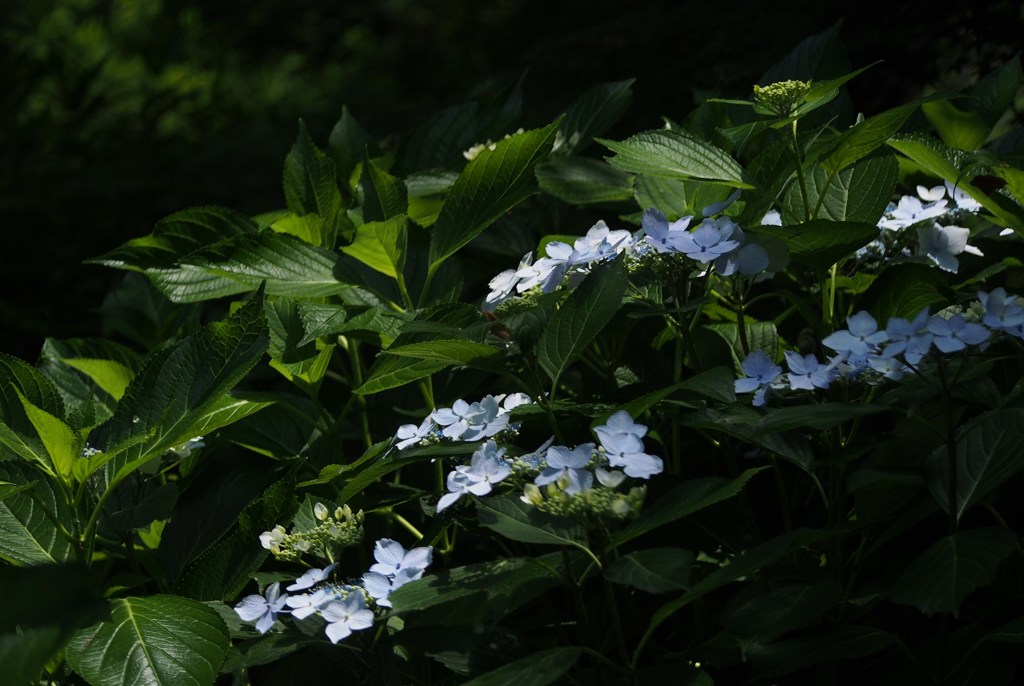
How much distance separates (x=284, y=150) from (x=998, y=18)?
9.61ft

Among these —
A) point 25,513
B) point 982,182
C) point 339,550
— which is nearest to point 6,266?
point 25,513

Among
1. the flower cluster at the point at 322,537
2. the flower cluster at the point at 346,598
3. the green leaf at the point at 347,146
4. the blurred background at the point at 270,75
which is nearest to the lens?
the flower cluster at the point at 346,598

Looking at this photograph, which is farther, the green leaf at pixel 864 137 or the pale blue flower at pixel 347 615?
the green leaf at pixel 864 137

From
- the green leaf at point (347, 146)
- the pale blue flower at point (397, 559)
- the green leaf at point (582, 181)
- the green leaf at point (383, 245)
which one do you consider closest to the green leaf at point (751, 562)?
Answer: the pale blue flower at point (397, 559)

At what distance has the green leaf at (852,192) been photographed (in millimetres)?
1110

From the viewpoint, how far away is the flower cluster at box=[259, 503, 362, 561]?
94cm

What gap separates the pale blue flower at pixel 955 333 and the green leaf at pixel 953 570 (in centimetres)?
16

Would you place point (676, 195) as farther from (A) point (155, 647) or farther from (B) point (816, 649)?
(A) point (155, 647)

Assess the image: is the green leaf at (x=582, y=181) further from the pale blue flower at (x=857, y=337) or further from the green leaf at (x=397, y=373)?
the pale blue flower at (x=857, y=337)

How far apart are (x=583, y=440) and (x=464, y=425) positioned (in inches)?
8.1

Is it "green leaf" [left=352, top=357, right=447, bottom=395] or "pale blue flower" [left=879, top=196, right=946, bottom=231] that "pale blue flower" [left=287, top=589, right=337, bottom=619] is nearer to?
"green leaf" [left=352, top=357, right=447, bottom=395]

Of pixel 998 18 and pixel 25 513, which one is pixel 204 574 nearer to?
pixel 25 513

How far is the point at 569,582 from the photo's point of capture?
845 millimetres

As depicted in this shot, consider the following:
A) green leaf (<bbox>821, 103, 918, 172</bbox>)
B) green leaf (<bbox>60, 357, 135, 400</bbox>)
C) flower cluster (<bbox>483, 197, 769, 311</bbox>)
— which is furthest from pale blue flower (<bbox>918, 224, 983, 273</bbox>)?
green leaf (<bbox>60, 357, 135, 400</bbox>)
